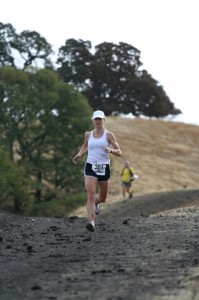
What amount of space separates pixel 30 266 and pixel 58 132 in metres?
44.1

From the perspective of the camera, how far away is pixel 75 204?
157ft

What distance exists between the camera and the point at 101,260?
8.65m

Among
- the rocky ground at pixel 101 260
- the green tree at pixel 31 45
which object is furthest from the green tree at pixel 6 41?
the rocky ground at pixel 101 260

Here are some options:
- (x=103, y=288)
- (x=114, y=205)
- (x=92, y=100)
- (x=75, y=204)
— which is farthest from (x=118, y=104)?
(x=103, y=288)

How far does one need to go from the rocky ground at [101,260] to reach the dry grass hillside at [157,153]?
48.2 meters

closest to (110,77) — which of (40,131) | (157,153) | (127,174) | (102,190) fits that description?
(157,153)

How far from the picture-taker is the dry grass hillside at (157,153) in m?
68.7

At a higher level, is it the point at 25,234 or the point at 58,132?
the point at 58,132

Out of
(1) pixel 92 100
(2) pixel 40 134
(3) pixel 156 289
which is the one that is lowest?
(3) pixel 156 289

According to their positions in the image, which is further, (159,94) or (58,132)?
(159,94)

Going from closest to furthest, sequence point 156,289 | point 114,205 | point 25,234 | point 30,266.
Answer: point 156,289 → point 30,266 → point 25,234 → point 114,205

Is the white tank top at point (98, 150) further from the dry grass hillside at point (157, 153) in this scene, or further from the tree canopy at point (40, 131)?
the dry grass hillside at point (157, 153)

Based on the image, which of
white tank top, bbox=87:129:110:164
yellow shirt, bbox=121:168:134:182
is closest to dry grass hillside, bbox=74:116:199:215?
yellow shirt, bbox=121:168:134:182

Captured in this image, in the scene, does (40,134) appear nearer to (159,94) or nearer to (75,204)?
(75,204)
